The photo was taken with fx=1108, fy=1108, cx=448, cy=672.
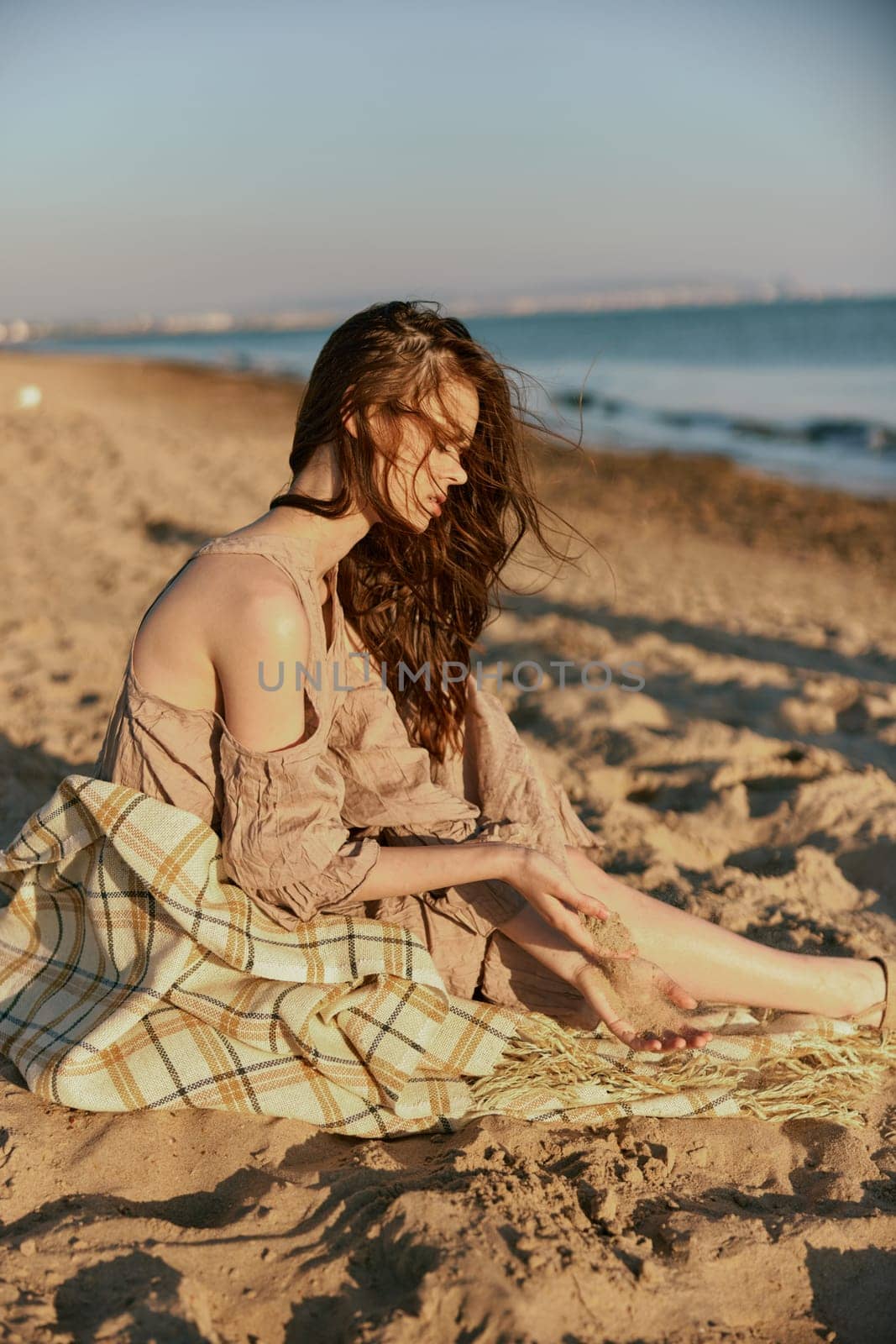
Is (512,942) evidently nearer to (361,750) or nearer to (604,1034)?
(604,1034)

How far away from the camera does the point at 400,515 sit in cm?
227

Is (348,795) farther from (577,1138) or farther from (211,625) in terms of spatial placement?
(577,1138)

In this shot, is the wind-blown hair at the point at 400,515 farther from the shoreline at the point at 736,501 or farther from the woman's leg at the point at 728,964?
the shoreline at the point at 736,501

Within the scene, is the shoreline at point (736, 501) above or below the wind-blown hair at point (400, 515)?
below

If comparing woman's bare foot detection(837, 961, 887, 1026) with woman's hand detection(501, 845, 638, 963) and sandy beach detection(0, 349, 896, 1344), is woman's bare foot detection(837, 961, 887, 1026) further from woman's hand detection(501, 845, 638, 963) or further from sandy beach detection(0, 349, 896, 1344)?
woman's hand detection(501, 845, 638, 963)

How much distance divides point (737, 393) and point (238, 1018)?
735 inches

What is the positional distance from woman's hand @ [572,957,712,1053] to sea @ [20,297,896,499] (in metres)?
1.16

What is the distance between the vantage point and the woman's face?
87.9 inches

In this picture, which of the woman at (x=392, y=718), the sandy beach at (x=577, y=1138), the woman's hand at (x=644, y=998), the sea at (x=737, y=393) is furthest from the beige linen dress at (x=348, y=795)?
the sea at (x=737, y=393)

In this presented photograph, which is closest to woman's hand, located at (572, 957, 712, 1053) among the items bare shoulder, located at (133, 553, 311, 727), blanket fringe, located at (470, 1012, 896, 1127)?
blanket fringe, located at (470, 1012, 896, 1127)

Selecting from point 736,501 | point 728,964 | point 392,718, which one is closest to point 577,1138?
point 728,964

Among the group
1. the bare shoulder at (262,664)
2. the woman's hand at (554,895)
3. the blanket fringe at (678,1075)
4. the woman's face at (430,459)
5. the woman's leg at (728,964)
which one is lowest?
the blanket fringe at (678,1075)

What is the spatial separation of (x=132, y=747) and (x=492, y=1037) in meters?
0.92

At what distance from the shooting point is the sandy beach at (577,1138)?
158 centimetres
